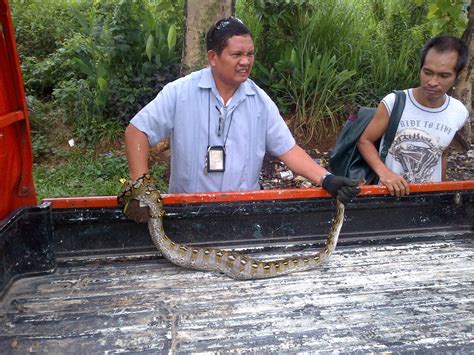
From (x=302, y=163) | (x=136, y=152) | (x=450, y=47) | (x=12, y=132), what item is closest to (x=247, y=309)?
(x=136, y=152)

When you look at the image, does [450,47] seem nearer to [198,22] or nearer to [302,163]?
[302,163]

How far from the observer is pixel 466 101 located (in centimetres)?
623

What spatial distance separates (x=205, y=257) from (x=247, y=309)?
0.50m

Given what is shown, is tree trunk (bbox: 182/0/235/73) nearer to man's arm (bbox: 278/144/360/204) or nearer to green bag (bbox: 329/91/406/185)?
green bag (bbox: 329/91/406/185)

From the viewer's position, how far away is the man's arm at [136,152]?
9.53ft

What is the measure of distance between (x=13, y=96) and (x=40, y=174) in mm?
4051

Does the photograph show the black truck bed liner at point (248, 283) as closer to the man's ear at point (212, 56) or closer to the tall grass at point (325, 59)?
Answer: the man's ear at point (212, 56)

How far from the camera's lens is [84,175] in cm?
614

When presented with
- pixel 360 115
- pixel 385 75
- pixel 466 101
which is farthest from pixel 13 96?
pixel 385 75

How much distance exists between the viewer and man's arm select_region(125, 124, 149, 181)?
9.53 ft

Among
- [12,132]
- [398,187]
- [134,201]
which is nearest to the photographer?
[12,132]

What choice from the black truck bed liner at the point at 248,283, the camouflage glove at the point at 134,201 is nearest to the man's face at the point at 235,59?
the black truck bed liner at the point at 248,283

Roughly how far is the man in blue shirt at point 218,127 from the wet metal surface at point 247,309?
0.66m

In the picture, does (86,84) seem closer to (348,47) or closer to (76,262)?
(348,47)
